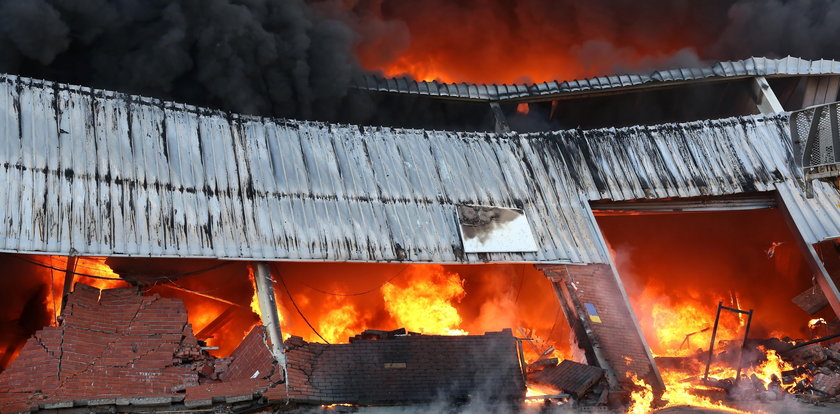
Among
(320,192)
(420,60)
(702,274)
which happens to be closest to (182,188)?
(320,192)

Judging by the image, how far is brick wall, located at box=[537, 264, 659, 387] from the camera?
45.0 feet

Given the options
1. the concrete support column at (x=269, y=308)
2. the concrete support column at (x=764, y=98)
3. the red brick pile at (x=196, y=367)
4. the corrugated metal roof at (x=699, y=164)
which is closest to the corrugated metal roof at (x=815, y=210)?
the corrugated metal roof at (x=699, y=164)

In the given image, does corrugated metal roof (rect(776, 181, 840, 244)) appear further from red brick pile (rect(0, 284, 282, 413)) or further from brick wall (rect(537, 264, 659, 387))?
red brick pile (rect(0, 284, 282, 413))

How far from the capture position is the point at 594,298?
14641 millimetres

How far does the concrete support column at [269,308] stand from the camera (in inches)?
478

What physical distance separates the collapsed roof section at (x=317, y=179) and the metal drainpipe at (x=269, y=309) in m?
0.32

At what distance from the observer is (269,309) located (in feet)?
41.3

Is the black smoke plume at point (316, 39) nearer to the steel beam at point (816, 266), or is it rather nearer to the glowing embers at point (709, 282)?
the glowing embers at point (709, 282)

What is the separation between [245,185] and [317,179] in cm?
143

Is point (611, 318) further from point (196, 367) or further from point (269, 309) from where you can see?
point (196, 367)

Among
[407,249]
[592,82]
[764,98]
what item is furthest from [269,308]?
[764,98]

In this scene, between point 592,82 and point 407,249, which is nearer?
point 407,249

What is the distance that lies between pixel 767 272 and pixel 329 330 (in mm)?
11047

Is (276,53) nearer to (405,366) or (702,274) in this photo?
(405,366)
